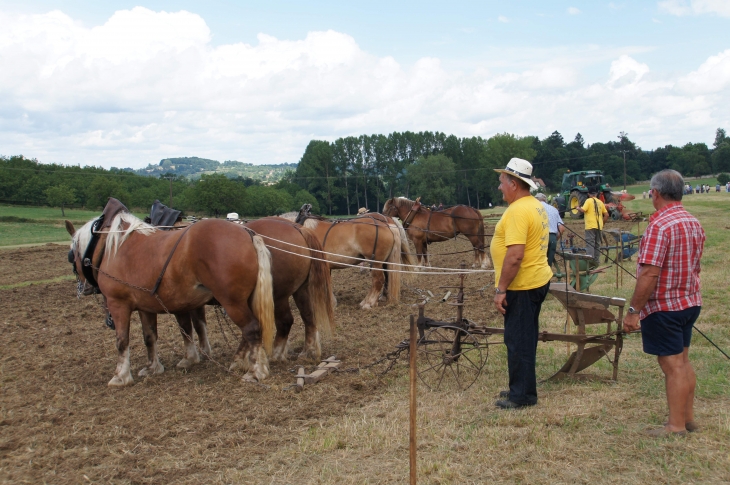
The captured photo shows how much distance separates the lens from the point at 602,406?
4.69m

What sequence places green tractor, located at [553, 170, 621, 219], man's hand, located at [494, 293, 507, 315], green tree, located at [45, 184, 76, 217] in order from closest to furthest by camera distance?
man's hand, located at [494, 293, 507, 315]
green tractor, located at [553, 170, 621, 219]
green tree, located at [45, 184, 76, 217]

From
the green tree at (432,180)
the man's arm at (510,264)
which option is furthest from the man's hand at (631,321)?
the green tree at (432,180)

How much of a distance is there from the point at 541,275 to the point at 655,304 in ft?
3.00

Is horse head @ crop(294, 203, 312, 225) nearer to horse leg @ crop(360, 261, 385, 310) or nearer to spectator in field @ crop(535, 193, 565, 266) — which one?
horse leg @ crop(360, 261, 385, 310)

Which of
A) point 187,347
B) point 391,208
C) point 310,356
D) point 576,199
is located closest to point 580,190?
point 576,199

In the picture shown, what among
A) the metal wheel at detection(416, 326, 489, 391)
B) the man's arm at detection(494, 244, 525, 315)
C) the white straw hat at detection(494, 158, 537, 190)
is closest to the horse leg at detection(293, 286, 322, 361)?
the metal wheel at detection(416, 326, 489, 391)

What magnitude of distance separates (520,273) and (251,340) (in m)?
2.96

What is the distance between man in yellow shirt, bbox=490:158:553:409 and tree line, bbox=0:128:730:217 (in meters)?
37.9

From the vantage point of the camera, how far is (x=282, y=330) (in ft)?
23.1

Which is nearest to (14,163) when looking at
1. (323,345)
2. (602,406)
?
(323,345)

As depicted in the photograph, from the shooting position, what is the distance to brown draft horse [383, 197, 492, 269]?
49.8 ft

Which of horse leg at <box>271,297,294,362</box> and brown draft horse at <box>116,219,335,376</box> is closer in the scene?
brown draft horse at <box>116,219,335,376</box>

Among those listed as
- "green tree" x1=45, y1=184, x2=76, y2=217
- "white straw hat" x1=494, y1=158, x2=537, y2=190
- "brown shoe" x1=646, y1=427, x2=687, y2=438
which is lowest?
"brown shoe" x1=646, y1=427, x2=687, y2=438

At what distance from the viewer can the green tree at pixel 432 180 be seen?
63.4 m
